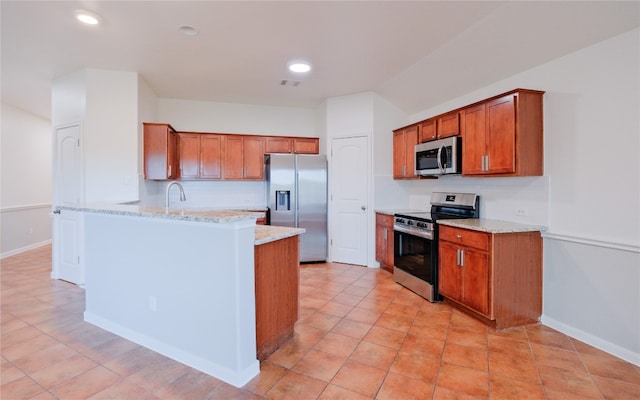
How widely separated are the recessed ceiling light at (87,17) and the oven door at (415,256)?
384cm

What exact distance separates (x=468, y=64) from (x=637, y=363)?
9.64 feet

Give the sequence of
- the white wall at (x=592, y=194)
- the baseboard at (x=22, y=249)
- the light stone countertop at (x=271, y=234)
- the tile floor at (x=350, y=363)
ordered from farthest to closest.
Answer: the baseboard at (x=22, y=249) → the white wall at (x=592, y=194) → the light stone countertop at (x=271, y=234) → the tile floor at (x=350, y=363)

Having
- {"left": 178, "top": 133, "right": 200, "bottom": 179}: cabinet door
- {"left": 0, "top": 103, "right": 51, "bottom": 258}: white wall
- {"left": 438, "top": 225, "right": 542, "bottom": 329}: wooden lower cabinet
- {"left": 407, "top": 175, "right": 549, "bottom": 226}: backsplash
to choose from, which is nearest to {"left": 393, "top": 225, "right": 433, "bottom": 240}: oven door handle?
{"left": 438, "top": 225, "right": 542, "bottom": 329}: wooden lower cabinet

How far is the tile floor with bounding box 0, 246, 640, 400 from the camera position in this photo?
75.6 inches

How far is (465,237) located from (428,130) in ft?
5.32

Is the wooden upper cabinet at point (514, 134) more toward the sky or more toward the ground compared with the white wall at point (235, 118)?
more toward the ground

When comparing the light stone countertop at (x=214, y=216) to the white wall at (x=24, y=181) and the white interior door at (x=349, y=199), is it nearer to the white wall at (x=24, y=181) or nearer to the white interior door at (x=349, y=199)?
the white interior door at (x=349, y=199)

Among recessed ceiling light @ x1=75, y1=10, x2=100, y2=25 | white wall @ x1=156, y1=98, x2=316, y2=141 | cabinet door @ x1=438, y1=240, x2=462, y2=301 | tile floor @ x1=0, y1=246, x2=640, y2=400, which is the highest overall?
recessed ceiling light @ x1=75, y1=10, x2=100, y2=25

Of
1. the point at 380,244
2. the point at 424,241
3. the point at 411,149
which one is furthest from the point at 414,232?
the point at 411,149

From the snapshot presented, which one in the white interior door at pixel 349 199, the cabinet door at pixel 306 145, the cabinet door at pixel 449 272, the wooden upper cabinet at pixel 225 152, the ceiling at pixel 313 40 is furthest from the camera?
the cabinet door at pixel 306 145

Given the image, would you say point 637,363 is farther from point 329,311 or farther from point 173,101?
point 173,101

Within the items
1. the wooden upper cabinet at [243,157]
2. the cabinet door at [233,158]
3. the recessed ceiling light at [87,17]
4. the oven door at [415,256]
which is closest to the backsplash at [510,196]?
the oven door at [415,256]

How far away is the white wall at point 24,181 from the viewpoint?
17.4 ft

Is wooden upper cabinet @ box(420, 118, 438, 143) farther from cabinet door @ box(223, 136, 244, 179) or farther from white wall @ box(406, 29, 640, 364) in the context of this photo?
cabinet door @ box(223, 136, 244, 179)
